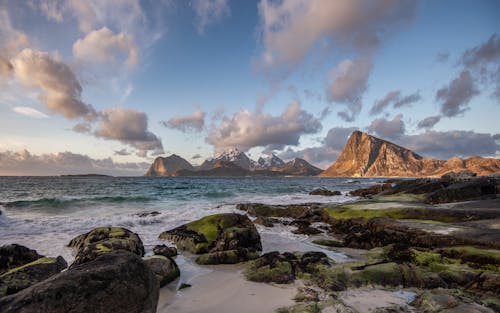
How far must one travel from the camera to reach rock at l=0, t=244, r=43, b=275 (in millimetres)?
9781

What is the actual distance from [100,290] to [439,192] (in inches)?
1197

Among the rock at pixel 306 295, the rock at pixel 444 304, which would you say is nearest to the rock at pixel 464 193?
the rock at pixel 444 304

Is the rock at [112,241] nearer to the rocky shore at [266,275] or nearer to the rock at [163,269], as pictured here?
the rocky shore at [266,275]

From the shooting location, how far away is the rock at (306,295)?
23.1 ft

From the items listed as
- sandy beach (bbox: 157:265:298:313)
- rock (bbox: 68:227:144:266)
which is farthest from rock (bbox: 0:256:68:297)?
sandy beach (bbox: 157:265:298:313)

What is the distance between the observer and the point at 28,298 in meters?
4.07

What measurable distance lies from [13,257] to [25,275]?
4.20 meters

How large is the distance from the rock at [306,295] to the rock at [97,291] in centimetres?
378

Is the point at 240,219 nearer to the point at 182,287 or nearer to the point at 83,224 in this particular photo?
the point at 182,287

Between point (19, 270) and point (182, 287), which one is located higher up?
point (19, 270)

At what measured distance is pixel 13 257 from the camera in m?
10.0

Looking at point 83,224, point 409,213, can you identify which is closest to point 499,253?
point 409,213

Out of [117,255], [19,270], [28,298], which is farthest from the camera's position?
[19,270]

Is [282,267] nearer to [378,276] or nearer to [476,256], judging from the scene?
[378,276]
